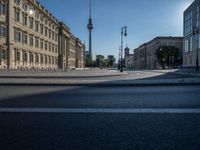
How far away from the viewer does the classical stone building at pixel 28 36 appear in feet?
192

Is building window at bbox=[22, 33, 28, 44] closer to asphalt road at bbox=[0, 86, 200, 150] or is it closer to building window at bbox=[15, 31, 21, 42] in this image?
building window at bbox=[15, 31, 21, 42]

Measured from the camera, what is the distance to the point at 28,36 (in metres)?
71.8

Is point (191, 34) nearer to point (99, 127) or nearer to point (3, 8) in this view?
point (3, 8)

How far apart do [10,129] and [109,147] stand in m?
2.39

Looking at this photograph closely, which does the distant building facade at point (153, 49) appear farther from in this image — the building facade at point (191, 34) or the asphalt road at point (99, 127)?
the asphalt road at point (99, 127)

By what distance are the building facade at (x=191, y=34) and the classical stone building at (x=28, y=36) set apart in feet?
128

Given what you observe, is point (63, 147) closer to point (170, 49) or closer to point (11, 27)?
point (11, 27)

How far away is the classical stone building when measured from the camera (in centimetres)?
5859

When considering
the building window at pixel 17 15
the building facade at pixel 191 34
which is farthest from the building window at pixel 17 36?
the building facade at pixel 191 34

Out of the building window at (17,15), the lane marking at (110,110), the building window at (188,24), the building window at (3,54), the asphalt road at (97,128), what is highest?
the building window at (188,24)

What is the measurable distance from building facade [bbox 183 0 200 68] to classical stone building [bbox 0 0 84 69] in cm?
3900

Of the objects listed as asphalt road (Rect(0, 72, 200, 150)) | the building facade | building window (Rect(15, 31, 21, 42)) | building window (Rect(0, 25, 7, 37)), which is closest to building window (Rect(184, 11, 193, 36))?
the building facade

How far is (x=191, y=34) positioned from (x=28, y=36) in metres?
45.2

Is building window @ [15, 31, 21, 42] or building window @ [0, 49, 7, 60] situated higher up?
building window @ [15, 31, 21, 42]
